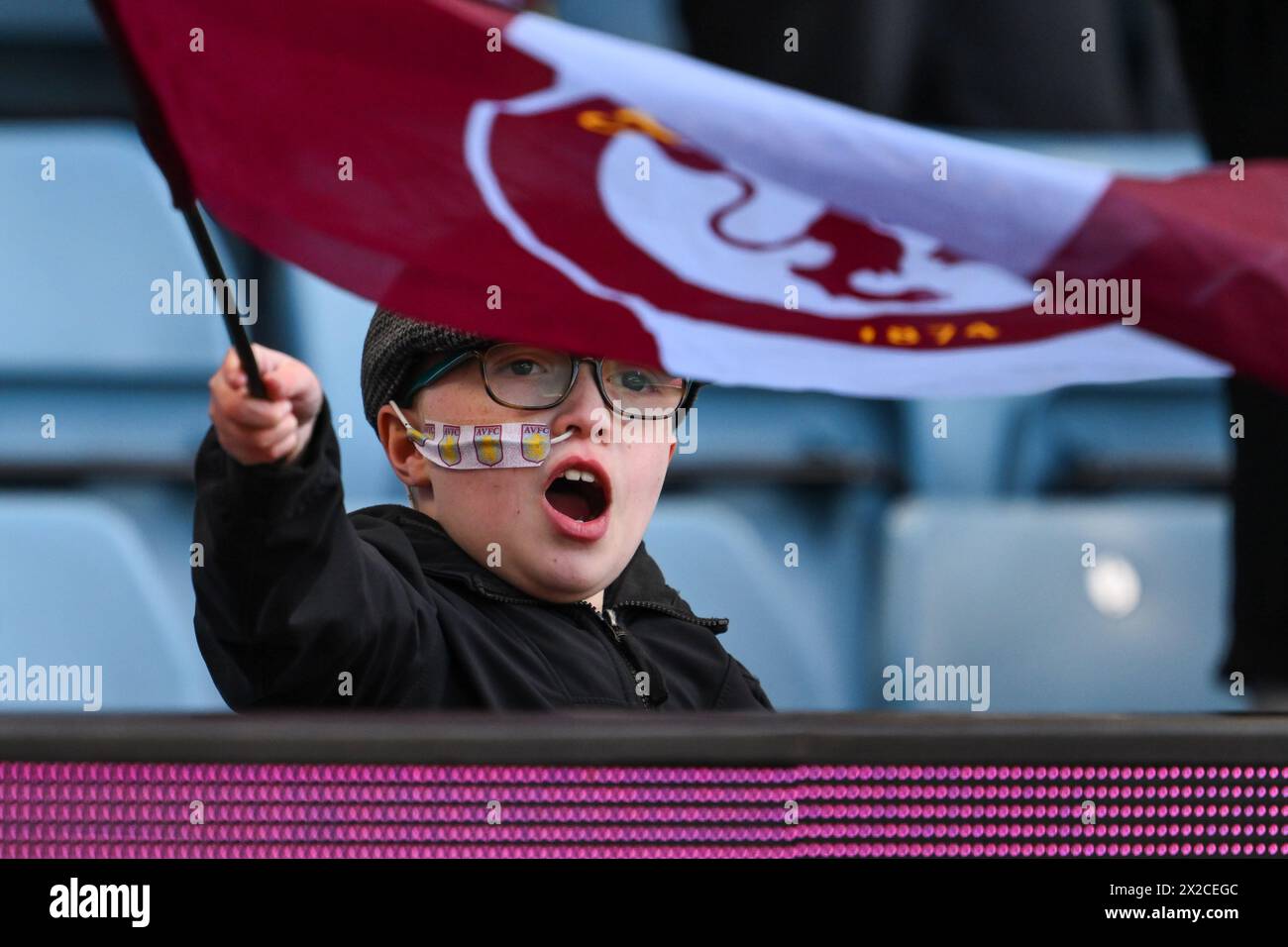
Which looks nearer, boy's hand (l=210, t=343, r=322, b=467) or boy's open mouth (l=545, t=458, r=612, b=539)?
boy's hand (l=210, t=343, r=322, b=467)

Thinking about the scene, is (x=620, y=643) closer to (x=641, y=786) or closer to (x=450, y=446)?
(x=450, y=446)

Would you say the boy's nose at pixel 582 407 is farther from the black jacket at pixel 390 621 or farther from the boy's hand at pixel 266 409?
the boy's hand at pixel 266 409

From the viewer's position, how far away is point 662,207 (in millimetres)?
1189

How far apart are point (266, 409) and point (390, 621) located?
0.19 meters

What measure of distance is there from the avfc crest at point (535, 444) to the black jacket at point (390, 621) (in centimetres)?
10

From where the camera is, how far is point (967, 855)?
96 centimetres

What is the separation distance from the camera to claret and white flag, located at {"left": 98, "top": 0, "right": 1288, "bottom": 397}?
106cm

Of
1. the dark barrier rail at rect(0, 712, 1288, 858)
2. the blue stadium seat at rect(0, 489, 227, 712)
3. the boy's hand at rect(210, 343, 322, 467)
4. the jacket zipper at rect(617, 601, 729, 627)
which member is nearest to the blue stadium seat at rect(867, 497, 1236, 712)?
the jacket zipper at rect(617, 601, 729, 627)

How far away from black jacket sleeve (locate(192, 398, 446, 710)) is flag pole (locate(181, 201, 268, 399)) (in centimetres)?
7

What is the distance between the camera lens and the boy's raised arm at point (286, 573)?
3.28ft

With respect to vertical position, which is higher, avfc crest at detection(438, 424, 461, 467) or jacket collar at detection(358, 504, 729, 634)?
avfc crest at detection(438, 424, 461, 467)

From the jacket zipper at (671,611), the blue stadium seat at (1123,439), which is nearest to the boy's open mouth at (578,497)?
the jacket zipper at (671,611)

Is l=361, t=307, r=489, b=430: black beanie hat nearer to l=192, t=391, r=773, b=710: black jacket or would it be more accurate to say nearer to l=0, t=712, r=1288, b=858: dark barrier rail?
l=192, t=391, r=773, b=710: black jacket

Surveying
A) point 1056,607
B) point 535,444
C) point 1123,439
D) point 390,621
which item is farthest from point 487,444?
point 1123,439
